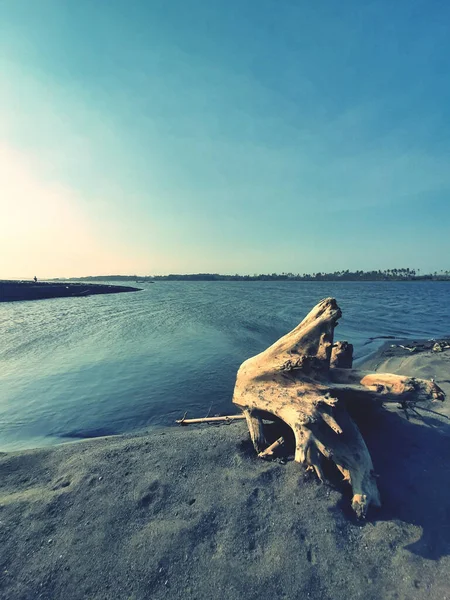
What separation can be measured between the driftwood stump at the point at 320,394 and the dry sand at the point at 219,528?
0.41 metres

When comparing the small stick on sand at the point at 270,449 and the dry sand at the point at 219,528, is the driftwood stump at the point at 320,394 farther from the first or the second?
the dry sand at the point at 219,528

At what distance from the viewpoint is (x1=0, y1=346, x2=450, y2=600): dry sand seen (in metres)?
3.21

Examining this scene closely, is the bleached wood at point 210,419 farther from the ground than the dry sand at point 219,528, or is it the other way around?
the dry sand at point 219,528

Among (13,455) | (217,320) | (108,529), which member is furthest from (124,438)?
Result: (217,320)

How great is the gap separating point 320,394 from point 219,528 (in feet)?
8.90

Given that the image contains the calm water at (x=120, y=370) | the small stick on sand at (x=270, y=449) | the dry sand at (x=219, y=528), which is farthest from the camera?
the calm water at (x=120, y=370)

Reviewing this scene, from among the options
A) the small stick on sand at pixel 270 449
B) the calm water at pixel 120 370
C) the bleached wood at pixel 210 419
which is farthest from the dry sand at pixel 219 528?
the calm water at pixel 120 370

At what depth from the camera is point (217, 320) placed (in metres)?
30.4

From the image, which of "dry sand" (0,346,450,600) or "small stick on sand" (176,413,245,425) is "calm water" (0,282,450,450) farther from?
"dry sand" (0,346,450,600)

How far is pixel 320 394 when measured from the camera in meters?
5.28

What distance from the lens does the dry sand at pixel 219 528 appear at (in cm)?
321

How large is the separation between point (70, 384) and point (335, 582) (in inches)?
452

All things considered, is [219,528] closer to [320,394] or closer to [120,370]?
[320,394]

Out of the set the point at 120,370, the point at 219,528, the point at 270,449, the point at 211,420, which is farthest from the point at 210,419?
the point at 120,370
